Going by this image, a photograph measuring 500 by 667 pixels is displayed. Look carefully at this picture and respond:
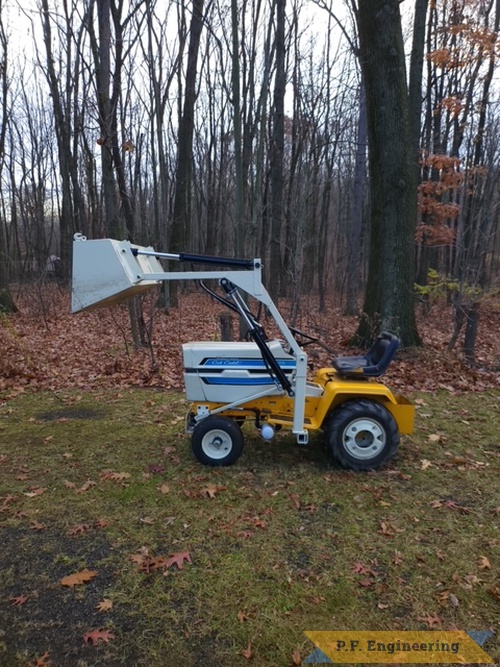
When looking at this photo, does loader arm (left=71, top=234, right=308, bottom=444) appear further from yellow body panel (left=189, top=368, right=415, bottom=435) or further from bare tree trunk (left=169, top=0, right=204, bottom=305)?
bare tree trunk (left=169, top=0, right=204, bottom=305)

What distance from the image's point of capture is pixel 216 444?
460 cm

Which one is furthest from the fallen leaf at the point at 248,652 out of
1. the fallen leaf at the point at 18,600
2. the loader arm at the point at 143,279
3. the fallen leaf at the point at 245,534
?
the loader arm at the point at 143,279

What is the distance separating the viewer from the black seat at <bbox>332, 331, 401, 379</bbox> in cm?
442

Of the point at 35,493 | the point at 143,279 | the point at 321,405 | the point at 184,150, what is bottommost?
the point at 35,493

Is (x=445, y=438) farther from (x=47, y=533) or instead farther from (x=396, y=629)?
(x=47, y=533)

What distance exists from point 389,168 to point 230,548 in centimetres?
735

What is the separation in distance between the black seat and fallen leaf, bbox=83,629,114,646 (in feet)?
9.87

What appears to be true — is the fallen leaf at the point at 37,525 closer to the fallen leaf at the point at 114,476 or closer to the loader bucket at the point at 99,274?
the fallen leaf at the point at 114,476

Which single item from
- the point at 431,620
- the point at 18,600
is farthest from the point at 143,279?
the point at 431,620

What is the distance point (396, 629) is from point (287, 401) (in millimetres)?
2293

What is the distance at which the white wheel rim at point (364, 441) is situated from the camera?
442 cm

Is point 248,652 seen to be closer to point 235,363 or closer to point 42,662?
point 42,662

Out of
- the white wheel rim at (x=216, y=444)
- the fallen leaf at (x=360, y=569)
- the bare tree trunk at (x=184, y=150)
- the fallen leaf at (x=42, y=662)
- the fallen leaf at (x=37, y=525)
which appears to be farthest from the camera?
the bare tree trunk at (x=184, y=150)

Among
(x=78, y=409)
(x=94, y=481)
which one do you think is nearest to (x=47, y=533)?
(x=94, y=481)
